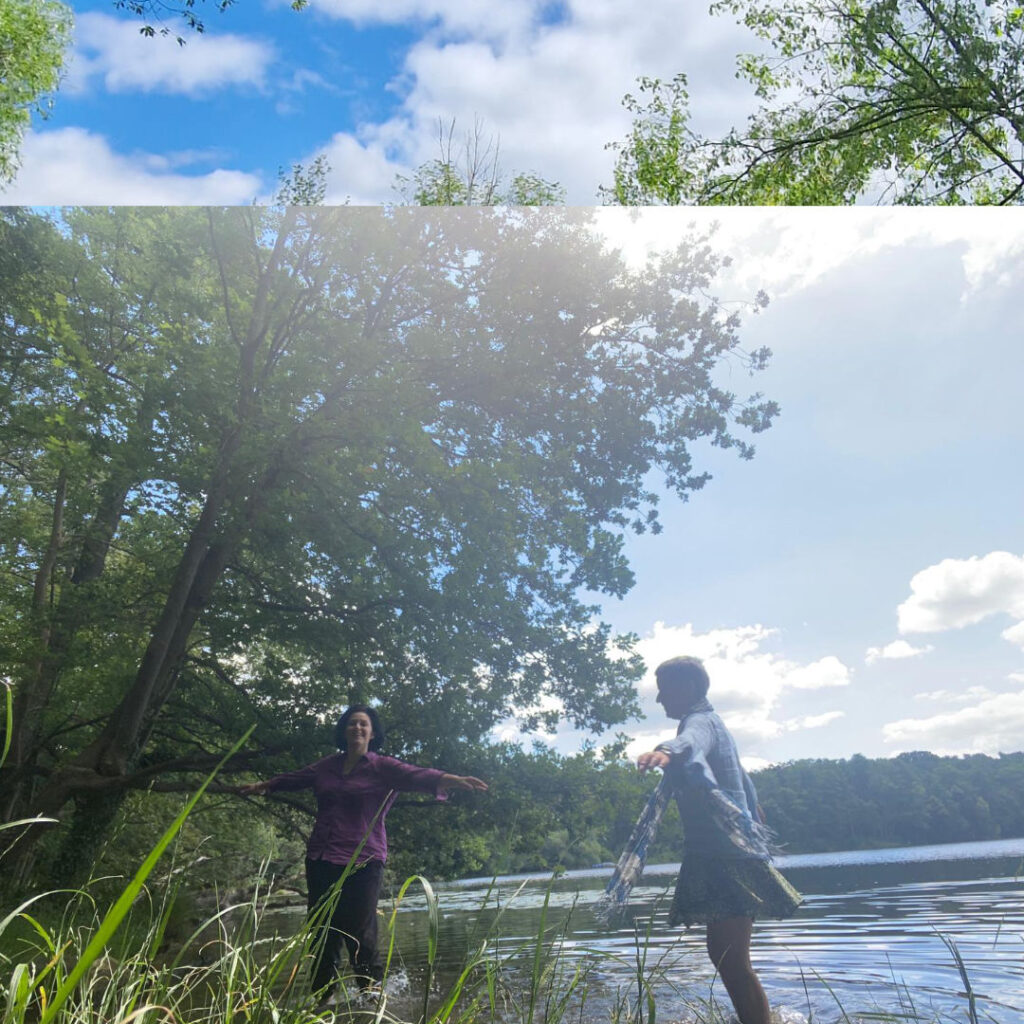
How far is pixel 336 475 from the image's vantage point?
3.55m

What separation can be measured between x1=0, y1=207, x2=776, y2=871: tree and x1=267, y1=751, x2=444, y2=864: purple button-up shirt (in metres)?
0.15

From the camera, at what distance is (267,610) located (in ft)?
11.7

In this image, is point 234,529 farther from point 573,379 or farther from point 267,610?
point 573,379

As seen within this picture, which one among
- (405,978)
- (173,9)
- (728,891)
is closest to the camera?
(405,978)

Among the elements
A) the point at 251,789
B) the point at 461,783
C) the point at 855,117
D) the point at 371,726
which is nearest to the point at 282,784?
the point at 251,789

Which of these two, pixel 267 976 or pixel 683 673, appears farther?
pixel 683 673

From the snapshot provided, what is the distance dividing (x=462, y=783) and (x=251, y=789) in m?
0.70

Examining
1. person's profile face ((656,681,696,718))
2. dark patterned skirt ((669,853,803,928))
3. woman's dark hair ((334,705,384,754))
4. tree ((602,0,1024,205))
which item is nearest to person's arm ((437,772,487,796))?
woman's dark hair ((334,705,384,754))

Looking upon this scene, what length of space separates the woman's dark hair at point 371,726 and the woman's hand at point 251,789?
11.5 inches

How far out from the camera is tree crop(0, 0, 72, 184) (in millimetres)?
7359

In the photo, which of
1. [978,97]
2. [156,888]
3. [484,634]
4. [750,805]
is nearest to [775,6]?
[978,97]

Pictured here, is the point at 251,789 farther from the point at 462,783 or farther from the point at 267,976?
the point at 267,976

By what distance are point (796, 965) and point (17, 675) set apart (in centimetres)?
282

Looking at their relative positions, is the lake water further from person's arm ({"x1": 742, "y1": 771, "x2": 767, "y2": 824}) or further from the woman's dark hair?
the woman's dark hair
